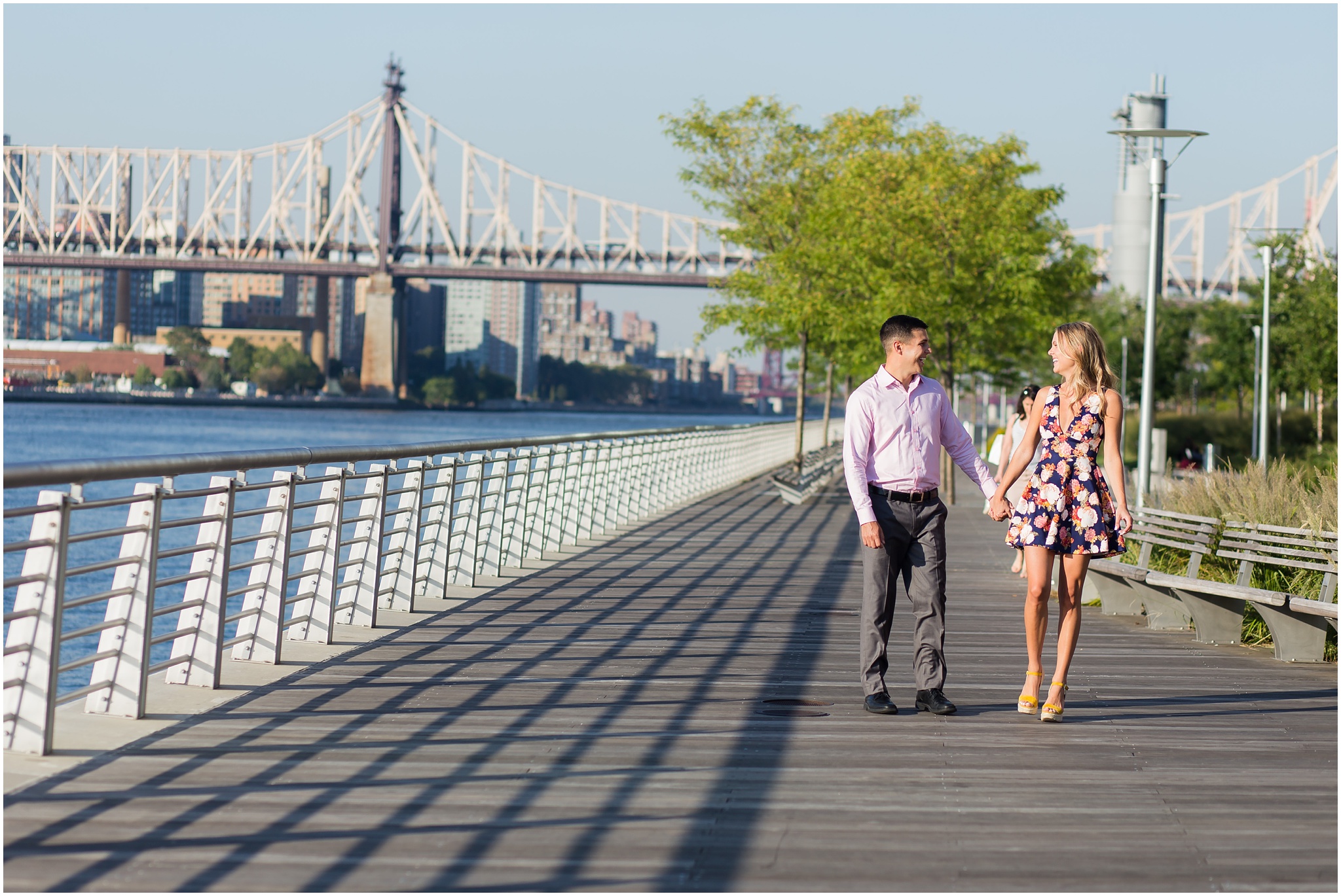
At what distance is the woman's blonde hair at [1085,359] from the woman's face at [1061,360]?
0.03ft

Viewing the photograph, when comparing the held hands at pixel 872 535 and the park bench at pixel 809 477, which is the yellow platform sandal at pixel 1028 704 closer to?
the held hands at pixel 872 535

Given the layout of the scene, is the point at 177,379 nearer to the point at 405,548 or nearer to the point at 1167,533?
the point at 405,548

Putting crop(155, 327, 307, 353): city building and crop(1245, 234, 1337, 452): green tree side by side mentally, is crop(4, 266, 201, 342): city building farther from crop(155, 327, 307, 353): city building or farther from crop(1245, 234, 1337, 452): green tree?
crop(1245, 234, 1337, 452): green tree

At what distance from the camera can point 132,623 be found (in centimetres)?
548

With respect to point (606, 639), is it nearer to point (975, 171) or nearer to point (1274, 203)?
point (975, 171)

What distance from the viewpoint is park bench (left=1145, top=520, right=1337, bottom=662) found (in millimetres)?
7531

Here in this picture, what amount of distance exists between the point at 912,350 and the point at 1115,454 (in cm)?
88

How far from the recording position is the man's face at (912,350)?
6.02 metres

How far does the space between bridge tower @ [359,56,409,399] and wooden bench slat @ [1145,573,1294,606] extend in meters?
98.0

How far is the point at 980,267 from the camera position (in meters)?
25.0

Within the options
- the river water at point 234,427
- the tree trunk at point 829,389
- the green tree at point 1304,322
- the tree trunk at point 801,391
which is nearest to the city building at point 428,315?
the river water at point 234,427

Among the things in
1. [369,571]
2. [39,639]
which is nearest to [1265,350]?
[369,571]

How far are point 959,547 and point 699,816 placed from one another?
458 inches

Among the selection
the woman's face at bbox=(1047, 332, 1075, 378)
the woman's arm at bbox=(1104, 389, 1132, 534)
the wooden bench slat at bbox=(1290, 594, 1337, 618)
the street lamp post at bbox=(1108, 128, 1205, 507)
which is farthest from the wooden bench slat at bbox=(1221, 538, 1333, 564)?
the street lamp post at bbox=(1108, 128, 1205, 507)
